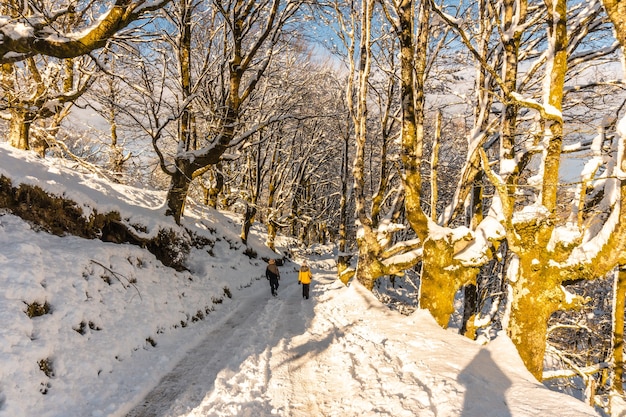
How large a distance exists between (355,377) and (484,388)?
1.83 metres

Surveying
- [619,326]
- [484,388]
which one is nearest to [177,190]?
[484,388]

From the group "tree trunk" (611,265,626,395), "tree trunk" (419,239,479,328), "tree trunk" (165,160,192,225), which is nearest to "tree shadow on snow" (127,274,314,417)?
"tree trunk" (419,239,479,328)

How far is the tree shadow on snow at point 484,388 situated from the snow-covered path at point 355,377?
0.01 m

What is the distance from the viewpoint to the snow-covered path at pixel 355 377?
149 inches

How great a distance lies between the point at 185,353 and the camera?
6.38 meters

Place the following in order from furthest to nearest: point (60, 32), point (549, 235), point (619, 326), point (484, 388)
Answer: point (619, 326) → point (549, 235) → point (60, 32) → point (484, 388)

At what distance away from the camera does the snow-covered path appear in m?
3.77

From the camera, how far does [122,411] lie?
434cm

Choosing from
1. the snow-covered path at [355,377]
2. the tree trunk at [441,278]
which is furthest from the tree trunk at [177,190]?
the tree trunk at [441,278]

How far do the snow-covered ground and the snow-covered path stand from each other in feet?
0.08

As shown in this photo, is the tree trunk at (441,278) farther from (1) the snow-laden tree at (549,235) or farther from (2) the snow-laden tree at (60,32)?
(2) the snow-laden tree at (60,32)

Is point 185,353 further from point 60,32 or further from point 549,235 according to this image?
point 549,235

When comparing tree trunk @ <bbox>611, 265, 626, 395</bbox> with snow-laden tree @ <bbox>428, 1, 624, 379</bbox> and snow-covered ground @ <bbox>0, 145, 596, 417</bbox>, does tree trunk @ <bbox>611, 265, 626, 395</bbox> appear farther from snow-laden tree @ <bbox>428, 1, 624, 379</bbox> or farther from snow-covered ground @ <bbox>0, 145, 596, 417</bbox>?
snow-covered ground @ <bbox>0, 145, 596, 417</bbox>

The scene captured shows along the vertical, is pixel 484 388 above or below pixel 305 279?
above
